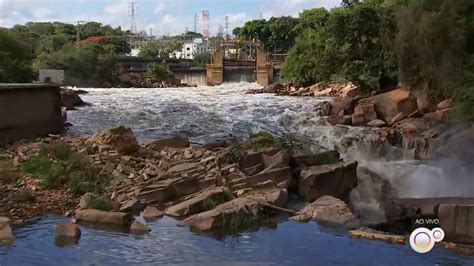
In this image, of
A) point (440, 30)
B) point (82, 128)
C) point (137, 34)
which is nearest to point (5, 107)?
point (82, 128)

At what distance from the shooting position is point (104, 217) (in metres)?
11.1

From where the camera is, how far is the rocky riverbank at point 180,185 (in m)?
11.3

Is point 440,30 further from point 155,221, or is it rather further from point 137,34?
point 137,34

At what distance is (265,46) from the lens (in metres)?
98.6

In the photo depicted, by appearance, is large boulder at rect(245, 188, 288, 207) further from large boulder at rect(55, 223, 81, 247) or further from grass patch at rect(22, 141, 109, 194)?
large boulder at rect(55, 223, 81, 247)

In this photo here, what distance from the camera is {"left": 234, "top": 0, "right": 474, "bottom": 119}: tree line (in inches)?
810

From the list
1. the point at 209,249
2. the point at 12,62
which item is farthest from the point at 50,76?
the point at 209,249

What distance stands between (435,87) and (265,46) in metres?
77.6

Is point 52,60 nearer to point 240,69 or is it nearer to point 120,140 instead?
point 240,69

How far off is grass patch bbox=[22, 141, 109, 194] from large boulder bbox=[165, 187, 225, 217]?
2.05m

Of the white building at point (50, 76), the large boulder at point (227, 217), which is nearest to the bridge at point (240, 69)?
the white building at point (50, 76)

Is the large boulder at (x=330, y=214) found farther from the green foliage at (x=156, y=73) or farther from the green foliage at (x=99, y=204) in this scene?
the green foliage at (x=156, y=73)

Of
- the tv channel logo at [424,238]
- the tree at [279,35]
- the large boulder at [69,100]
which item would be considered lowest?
the tv channel logo at [424,238]

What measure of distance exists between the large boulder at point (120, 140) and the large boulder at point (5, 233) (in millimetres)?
5319
